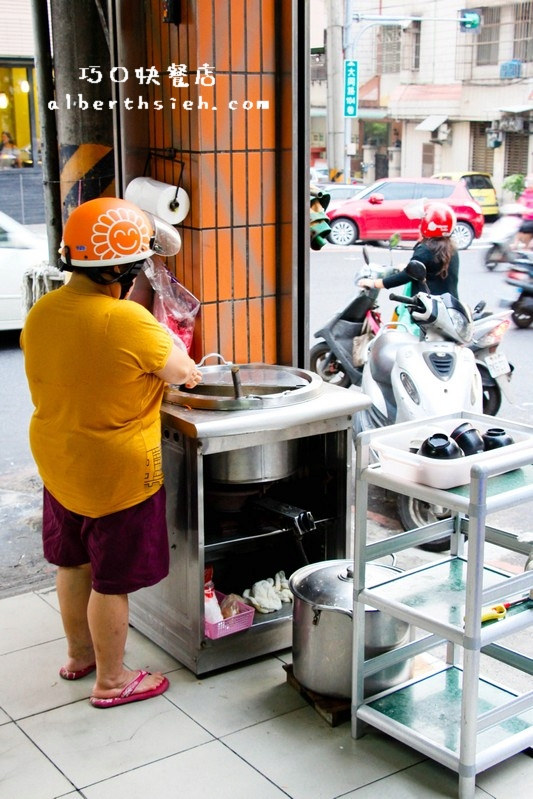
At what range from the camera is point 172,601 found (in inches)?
148

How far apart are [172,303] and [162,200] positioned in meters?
0.42

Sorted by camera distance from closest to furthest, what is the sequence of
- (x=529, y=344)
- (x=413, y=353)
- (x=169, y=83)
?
(x=169, y=83)
(x=413, y=353)
(x=529, y=344)

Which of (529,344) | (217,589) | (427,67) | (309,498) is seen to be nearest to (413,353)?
(309,498)

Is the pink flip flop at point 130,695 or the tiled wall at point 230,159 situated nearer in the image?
the pink flip flop at point 130,695

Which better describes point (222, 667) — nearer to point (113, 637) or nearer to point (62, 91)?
point (113, 637)

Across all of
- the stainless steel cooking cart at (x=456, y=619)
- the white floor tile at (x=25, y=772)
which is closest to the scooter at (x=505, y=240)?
the stainless steel cooking cart at (x=456, y=619)

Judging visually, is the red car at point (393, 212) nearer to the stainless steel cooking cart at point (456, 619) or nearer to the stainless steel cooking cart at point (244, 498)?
the stainless steel cooking cart at point (244, 498)

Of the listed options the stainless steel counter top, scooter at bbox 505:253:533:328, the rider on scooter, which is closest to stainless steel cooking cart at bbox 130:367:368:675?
the stainless steel counter top

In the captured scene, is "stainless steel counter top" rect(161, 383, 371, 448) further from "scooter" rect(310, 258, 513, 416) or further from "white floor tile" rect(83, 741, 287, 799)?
"scooter" rect(310, 258, 513, 416)

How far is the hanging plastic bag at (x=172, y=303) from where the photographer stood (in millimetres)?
3988

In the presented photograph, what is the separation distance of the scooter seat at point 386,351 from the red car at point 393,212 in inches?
369

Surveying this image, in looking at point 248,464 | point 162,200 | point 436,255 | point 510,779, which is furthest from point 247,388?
point 436,255

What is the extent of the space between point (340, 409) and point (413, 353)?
1.49 meters

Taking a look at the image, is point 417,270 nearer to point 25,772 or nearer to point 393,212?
point 25,772
